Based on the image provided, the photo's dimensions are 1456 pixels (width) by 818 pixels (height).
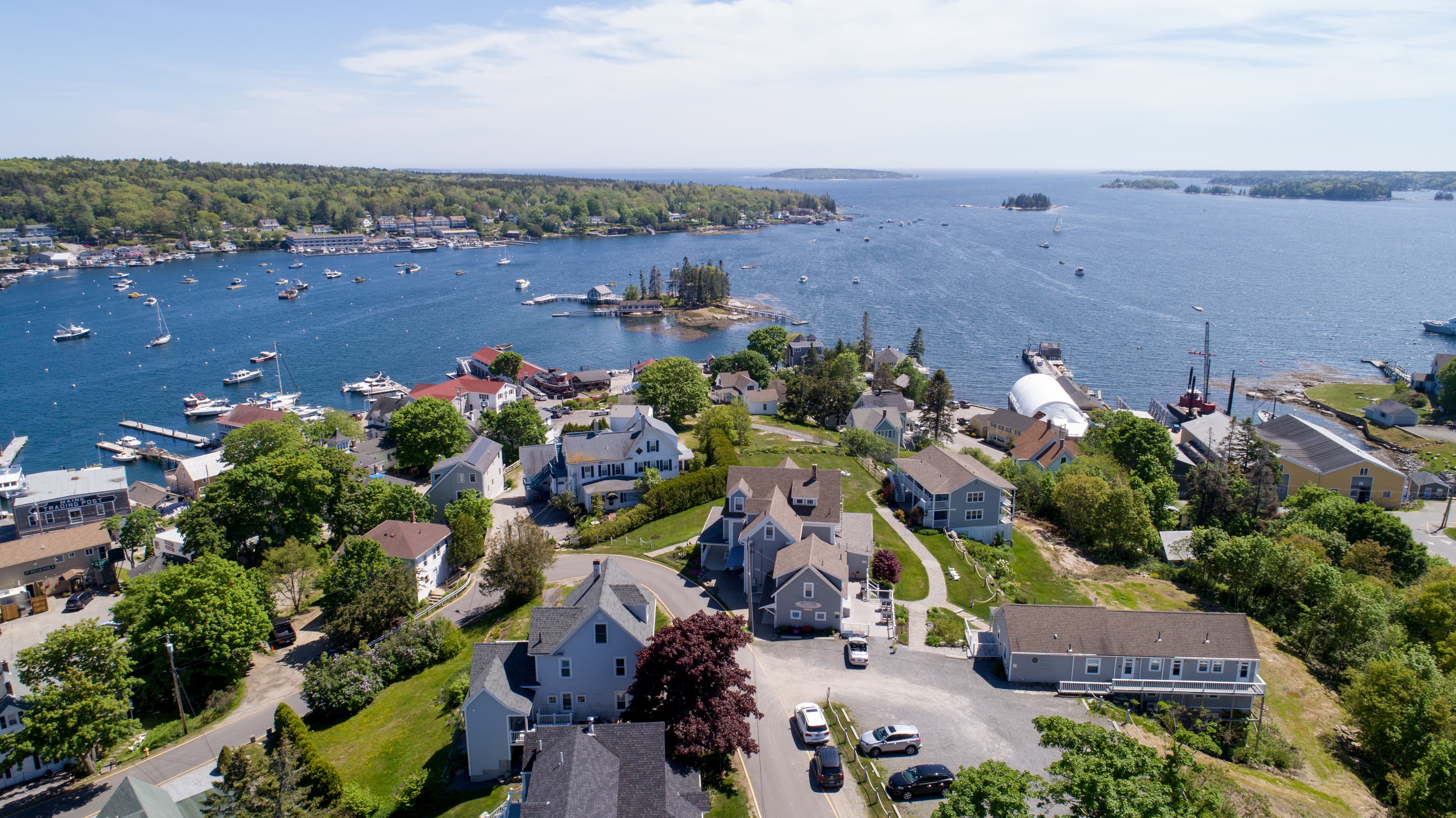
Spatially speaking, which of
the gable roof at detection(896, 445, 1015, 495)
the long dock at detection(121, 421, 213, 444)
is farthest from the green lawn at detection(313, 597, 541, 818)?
the long dock at detection(121, 421, 213, 444)

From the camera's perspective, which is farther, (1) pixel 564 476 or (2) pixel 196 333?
(2) pixel 196 333

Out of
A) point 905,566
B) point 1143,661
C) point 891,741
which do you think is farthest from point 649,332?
point 891,741

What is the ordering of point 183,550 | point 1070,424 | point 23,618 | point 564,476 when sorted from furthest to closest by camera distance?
point 1070,424 → point 564,476 → point 183,550 → point 23,618

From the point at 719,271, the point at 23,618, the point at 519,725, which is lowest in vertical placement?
the point at 23,618

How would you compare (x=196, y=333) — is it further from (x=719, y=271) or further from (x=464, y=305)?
(x=719, y=271)

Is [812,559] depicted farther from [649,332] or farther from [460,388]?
[649,332]

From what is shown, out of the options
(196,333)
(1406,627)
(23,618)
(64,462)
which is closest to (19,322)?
(196,333)
